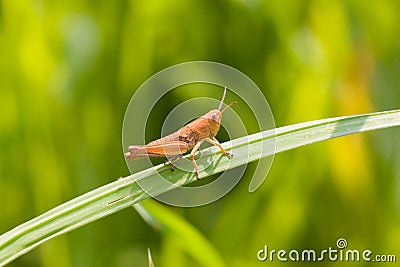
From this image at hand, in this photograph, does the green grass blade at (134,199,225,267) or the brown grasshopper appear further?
the green grass blade at (134,199,225,267)

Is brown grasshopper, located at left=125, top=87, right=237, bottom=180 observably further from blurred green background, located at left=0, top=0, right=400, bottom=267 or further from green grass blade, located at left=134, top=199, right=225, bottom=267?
blurred green background, located at left=0, top=0, right=400, bottom=267

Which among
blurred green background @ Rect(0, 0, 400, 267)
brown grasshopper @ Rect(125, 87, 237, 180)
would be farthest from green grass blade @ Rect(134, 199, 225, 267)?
blurred green background @ Rect(0, 0, 400, 267)

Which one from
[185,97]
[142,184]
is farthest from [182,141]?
[185,97]

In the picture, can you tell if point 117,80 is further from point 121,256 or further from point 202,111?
point 121,256

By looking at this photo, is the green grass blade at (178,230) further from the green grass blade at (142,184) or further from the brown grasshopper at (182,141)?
the green grass blade at (142,184)

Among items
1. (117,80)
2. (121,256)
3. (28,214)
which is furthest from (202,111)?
(28,214)

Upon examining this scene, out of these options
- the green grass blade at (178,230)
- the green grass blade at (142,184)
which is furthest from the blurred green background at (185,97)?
the green grass blade at (142,184)
